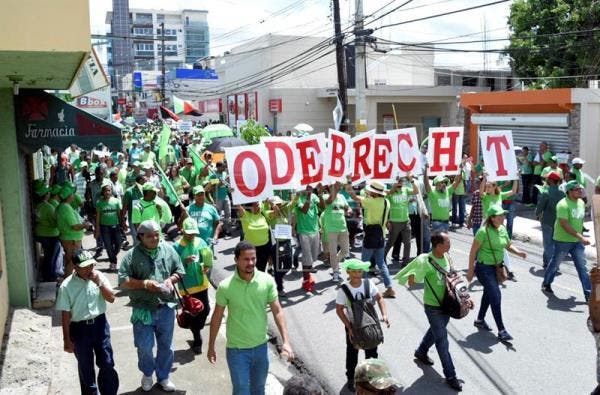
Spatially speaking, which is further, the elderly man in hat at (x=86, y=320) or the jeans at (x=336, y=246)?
the jeans at (x=336, y=246)

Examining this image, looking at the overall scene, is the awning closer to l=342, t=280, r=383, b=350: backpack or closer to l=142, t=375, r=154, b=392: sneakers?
l=142, t=375, r=154, b=392: sneakers

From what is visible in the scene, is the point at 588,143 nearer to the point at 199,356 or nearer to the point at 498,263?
the point at 498,263

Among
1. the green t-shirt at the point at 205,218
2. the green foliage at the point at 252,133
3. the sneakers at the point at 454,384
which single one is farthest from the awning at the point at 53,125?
the green foliage at the point at 252,133

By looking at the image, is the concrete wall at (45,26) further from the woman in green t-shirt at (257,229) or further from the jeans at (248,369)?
the woman in green t-shirt at (257,229)

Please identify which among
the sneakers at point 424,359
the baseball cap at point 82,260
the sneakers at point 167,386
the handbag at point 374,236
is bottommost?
the sneakers at point 424,359

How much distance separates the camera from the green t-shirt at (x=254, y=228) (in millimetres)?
8875

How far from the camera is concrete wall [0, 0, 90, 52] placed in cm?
493

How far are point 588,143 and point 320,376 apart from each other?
13493 mm

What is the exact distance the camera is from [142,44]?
155875 millimetres

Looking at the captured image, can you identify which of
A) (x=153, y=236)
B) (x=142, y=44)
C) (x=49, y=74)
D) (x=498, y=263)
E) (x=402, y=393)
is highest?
(x=142, y=44)

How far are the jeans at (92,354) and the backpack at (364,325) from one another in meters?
2.14

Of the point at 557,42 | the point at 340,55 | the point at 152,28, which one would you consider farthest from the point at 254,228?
the point at 152,28

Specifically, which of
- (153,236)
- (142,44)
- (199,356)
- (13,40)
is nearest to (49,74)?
→ (13,40)

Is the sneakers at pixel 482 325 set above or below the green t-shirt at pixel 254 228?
below
